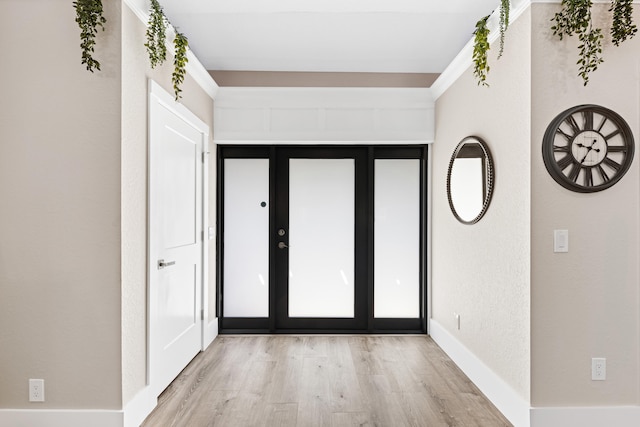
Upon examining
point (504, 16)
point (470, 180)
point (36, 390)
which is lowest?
point (36, 390)

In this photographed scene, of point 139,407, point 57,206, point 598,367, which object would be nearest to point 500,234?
point 598,367

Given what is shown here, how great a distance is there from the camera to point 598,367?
2.52 metres

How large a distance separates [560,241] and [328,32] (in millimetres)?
2452

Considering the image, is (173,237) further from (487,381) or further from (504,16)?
(504,16)

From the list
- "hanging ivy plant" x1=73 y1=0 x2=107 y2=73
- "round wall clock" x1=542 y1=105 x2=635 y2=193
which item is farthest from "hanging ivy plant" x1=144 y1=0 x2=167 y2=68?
"round wall clock" x1=542 y1=105 x2=635 y2=193

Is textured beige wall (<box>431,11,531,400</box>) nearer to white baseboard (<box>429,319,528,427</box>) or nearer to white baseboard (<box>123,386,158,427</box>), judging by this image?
white baseboard (<box>429,319,528,427</box>)

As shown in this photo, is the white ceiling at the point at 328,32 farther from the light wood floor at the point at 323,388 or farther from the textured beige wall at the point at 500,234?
the light wood floor at the point at 323,388

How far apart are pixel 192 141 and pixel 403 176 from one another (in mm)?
2211

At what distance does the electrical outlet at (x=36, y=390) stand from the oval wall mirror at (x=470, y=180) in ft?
9.69

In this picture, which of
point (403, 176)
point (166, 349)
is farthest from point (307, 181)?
point (166, 349)

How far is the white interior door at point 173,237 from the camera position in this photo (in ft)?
9.59

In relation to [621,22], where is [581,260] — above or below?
below

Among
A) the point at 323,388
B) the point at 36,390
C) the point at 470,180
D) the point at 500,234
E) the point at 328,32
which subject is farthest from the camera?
the point at 328,32

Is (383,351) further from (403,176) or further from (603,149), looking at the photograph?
(603,149)
